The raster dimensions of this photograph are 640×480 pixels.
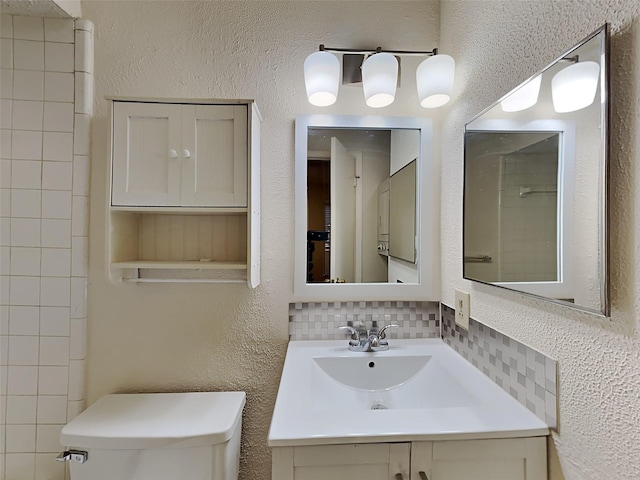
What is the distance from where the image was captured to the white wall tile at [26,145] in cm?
123

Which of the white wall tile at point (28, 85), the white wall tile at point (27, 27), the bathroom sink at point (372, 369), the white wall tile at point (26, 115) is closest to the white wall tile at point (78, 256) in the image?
→ the white wall tile at point (26, 115)

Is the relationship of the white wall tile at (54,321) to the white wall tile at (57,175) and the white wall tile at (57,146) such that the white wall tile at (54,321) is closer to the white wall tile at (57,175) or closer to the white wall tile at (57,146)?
the white wall tile at (57,175)

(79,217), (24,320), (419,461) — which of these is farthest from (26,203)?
(419,461)

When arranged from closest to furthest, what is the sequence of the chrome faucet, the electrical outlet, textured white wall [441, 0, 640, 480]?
textured white wall [441, 0, 640, 480]
the electrical outlet
the chrome faucet

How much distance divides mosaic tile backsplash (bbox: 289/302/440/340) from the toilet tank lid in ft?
1.15

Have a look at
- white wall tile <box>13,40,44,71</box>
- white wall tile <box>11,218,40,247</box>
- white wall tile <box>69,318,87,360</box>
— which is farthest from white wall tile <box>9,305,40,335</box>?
white wall tile <box>13,40,44,71</box>

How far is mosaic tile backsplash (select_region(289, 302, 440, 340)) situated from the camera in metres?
1.31

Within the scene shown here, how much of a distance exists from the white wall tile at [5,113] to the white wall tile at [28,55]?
0.45 feet

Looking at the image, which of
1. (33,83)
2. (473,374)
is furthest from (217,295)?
(33,83)

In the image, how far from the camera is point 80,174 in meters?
1.26

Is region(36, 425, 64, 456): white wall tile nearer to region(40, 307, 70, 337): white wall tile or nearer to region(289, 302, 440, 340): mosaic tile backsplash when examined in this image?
region(40, 307, 70, 337): white wall tile

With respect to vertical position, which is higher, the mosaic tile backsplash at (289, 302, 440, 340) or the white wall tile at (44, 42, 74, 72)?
the white wall tile at (44, 42, 74, 72)

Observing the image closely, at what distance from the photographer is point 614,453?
23.2 inches

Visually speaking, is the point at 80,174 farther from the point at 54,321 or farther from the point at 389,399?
the point at 389,399
